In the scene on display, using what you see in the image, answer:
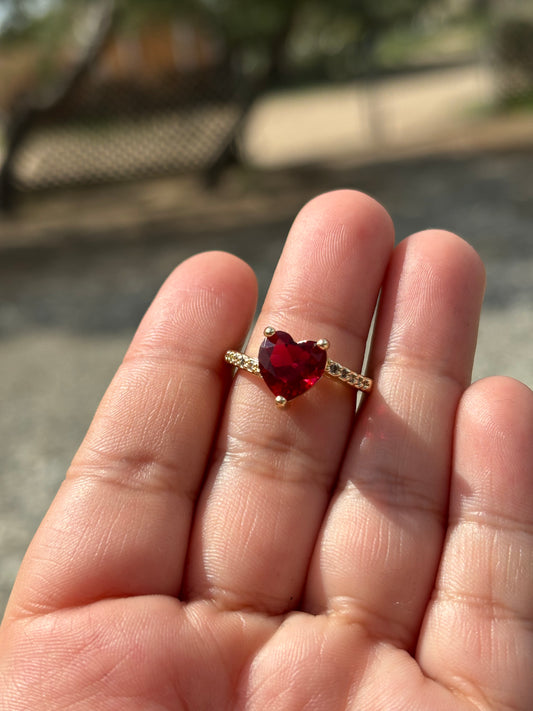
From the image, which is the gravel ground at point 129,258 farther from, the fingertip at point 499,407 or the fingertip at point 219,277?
the fingertip at point 499,407

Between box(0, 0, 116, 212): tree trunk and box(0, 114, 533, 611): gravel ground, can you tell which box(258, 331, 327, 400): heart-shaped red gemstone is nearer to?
box(0, 114, 533, 611): gravel ground

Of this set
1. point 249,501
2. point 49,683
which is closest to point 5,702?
point 49,683

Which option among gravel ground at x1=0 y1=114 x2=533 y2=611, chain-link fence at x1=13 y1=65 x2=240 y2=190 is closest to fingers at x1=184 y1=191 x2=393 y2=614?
gravel ground at x1=0 y1=114 x2=533 y2=611

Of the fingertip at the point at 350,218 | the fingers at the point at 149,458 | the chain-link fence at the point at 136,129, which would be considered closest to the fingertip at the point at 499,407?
the fingertip at the point at 350,218

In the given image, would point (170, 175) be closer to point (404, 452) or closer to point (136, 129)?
point (136, 129)

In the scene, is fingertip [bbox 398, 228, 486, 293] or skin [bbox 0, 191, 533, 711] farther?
fingertip [bbox 398, 228, 486, 293]

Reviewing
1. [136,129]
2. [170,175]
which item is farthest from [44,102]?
[170,175]
